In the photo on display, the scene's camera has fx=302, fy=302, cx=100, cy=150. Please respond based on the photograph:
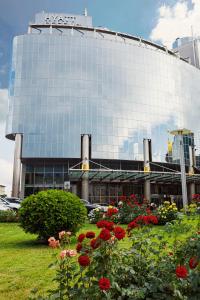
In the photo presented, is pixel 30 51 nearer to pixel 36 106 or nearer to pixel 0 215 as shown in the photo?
pixel 36 106

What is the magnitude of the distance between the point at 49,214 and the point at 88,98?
42.0m

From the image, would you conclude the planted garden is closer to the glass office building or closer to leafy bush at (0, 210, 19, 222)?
leafy bush at (0, 210, 19, 222)

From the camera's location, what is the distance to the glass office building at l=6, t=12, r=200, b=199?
49.2m

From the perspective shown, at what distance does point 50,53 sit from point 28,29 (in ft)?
43.2

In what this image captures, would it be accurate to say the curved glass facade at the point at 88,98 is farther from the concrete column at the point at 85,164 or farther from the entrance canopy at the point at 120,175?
the entrance canopy at the point at 120,175

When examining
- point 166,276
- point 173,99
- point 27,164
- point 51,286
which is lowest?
point 51,286

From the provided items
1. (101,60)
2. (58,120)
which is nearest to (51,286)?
(58,120)

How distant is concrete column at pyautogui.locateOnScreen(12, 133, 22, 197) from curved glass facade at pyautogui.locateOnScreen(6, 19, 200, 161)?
36.1 inches

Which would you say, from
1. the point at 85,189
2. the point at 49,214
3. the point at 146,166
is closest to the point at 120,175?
the point at 85,189

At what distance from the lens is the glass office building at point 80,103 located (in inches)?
1937

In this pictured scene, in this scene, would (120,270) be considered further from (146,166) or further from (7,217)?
(146,166)

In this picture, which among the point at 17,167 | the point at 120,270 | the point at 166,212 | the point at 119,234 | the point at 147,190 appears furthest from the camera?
the point at 147,190

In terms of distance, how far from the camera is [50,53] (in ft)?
172

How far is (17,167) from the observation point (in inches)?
1855
